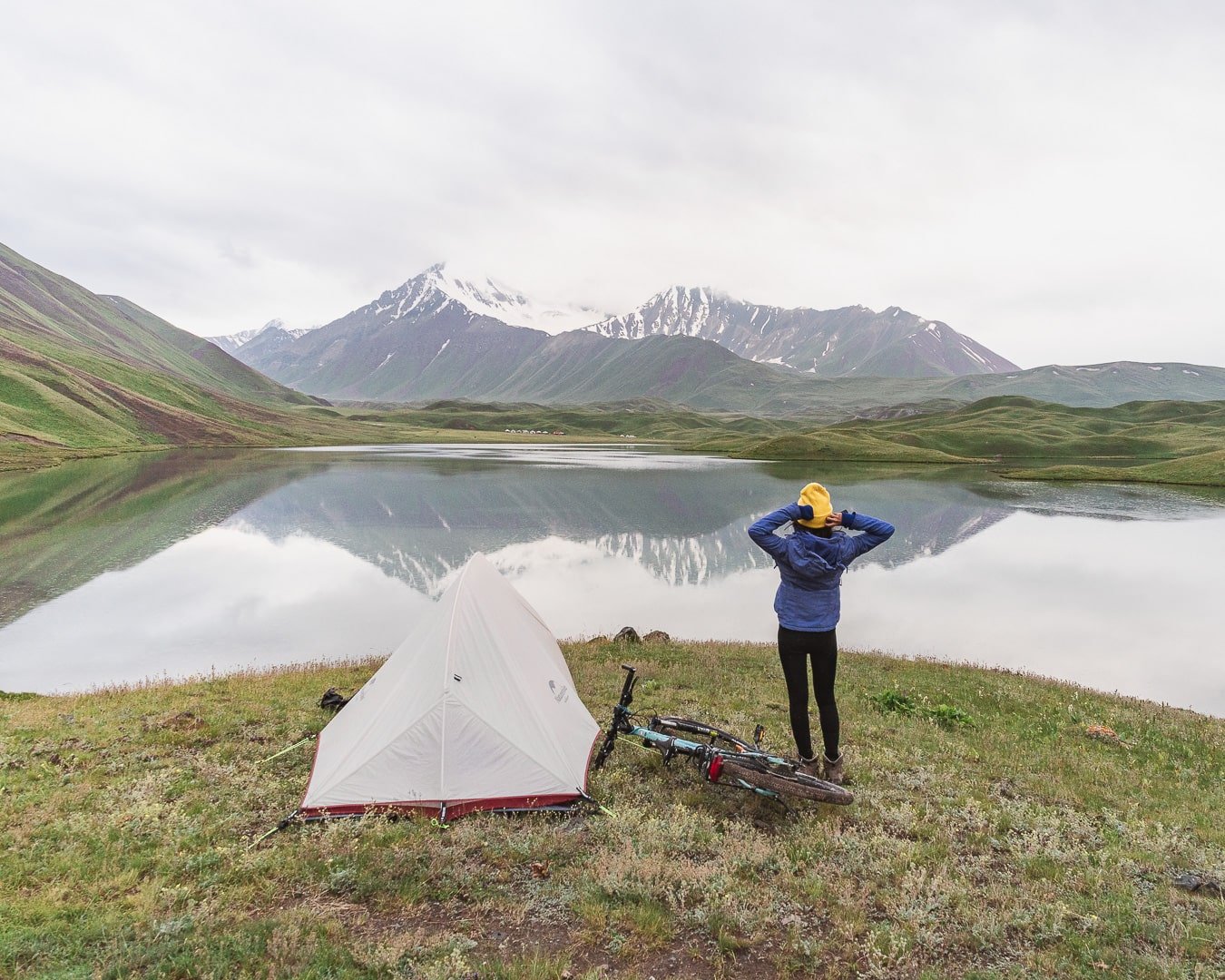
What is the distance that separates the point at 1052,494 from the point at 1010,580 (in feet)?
177

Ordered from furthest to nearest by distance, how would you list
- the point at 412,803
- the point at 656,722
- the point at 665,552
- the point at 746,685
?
the point at 665,552 < the point at 746,685 < the point at 656,722 < the point at 412,803

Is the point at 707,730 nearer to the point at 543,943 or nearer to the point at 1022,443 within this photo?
the point at 543,943

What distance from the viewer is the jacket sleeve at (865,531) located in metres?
10.0

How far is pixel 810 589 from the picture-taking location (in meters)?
9.91

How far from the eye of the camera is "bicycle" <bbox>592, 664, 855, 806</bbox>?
9406 mm

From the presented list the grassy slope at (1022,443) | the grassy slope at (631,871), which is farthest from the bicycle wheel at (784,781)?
the grassy slope at (1022,443)

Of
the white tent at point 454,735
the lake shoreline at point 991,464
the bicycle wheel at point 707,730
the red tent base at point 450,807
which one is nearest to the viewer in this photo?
the red tent base at point 450,807

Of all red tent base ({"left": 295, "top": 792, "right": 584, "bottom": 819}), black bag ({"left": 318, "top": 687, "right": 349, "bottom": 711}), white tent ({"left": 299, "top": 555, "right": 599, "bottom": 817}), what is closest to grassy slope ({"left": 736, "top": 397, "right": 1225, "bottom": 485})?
black bag ({"left": 318, "top": 687, "right": 349, "bottom": 711})

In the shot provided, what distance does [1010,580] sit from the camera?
36.0 metres

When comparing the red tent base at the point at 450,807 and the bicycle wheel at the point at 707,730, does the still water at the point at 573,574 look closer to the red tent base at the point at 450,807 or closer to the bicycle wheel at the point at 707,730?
the red tent base at the point at 450,807

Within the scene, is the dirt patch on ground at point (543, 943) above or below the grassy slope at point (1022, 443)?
below

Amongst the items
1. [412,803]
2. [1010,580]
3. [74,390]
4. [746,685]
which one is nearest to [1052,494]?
[1010,580]

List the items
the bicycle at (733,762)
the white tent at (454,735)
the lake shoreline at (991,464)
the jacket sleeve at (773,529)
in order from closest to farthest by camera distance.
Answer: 1. the bicycle at (733,762)
2. the jacket sleeve at (773,529)
3. the white tent at (454,735)
4. the lake shoreline at (991,464)

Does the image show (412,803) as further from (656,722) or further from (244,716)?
(244,716)
